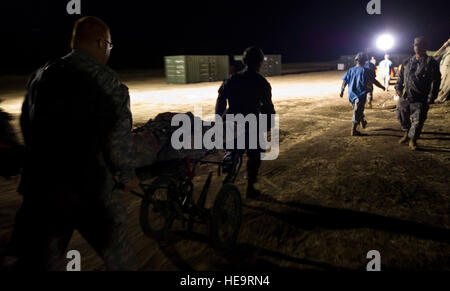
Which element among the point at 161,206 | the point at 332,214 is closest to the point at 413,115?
the point at 332,214

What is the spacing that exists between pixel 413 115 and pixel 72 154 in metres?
6.46

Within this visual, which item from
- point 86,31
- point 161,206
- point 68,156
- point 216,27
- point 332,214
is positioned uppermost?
point 216,27

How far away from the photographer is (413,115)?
6184mm

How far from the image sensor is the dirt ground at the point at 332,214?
2996 millimetres

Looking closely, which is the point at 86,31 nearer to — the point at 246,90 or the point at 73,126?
the point at 73,126

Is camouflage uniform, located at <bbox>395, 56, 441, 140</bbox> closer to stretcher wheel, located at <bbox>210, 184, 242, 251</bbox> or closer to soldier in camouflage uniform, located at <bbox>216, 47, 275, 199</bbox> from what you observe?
soldier in camouflage uniform, located at <bbox>216, 47, 275, 199</bbox>

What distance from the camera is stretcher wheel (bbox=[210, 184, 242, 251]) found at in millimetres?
2961

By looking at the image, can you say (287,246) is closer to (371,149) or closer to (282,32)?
(371,149)

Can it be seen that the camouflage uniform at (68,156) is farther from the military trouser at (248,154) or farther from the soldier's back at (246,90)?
the soldier's back at (246,90)

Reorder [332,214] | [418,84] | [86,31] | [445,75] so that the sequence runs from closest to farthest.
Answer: [86,31]
[332,214]
[418,84]
[445,75]

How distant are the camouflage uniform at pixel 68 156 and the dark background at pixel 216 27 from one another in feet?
118

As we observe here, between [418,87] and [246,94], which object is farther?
[418,87]
